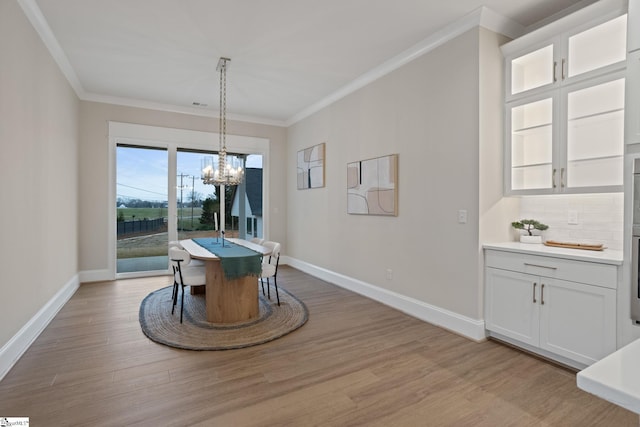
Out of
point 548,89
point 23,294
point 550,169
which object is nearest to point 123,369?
point 23,294

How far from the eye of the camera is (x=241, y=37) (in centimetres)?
354

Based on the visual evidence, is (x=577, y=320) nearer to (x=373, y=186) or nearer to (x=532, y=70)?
(x=532, y=70)

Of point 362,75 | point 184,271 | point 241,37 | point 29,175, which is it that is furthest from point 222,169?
point 362,75

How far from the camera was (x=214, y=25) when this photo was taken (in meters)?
3.30

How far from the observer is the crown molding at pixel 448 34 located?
3098mm

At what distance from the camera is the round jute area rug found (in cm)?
308

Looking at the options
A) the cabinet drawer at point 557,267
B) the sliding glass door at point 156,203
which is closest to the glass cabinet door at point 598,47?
the cabinet drawer at point 557,267

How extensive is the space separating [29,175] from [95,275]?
2905mm

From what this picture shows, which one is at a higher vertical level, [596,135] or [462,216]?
[596,135]

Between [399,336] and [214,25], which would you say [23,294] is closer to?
[214,25]

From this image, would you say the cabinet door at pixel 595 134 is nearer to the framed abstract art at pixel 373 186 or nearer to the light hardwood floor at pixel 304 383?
the light hardwood floor at pixel 304 383

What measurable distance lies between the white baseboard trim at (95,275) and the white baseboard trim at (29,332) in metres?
0.95

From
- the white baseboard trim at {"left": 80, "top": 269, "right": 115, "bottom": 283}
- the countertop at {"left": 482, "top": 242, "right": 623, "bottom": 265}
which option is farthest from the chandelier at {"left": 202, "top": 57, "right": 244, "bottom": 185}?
the countertop at {"left": 482, "top": 242, "right": 623, "bottom": 265}

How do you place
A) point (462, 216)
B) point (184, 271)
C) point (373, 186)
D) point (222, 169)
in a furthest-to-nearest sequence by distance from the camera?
1. point (373, 186)
2. point (222, 169)
3. point (184, 271)
4. point (462, 216)
